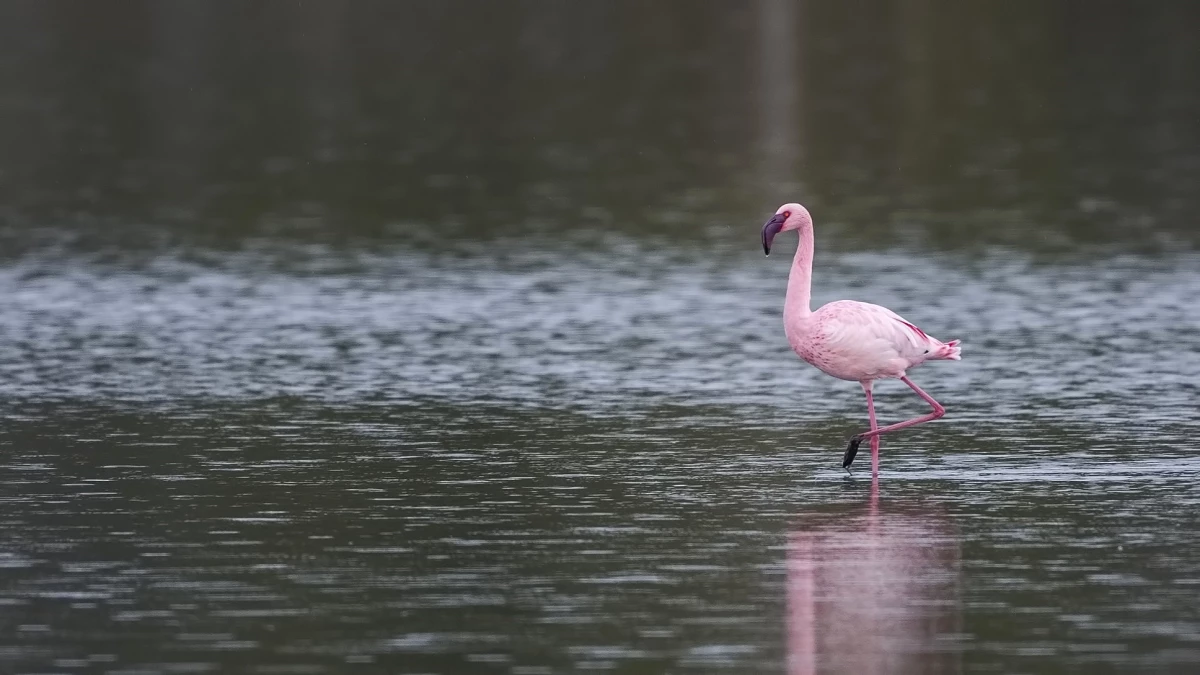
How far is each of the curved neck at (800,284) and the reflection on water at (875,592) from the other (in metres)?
1.89

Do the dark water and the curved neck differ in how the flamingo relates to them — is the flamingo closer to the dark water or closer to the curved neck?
the curved neck

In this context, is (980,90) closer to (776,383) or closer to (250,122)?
(250,122)

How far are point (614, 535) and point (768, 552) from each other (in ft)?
3.12

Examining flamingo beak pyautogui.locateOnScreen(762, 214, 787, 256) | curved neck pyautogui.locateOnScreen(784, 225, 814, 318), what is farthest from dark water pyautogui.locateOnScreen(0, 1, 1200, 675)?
flamingo beak pyautogui.locateOnScreen(762, 214, 787, 256)

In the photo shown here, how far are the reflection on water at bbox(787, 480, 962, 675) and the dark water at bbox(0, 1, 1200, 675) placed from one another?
35mm

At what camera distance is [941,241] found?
27703 mm

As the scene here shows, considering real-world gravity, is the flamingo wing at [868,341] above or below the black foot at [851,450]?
above

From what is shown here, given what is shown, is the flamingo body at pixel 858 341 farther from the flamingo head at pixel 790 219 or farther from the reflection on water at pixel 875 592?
the reflection on water at pixel 875 592

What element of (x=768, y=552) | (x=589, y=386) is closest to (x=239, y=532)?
(x=768, y=552)

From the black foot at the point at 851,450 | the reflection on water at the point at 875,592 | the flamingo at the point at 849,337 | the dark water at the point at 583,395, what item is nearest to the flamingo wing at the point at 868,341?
the flamingo at the point at 849,337

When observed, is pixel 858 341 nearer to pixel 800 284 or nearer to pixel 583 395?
pixel 800 284

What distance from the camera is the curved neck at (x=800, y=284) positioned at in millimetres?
14852

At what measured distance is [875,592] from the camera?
1088 cm

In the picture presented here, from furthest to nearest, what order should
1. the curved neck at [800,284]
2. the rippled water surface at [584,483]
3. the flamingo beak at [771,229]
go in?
the curved neck at [800,284], the flamingo beak at [771,229], the rippled water surface at [584,483]
